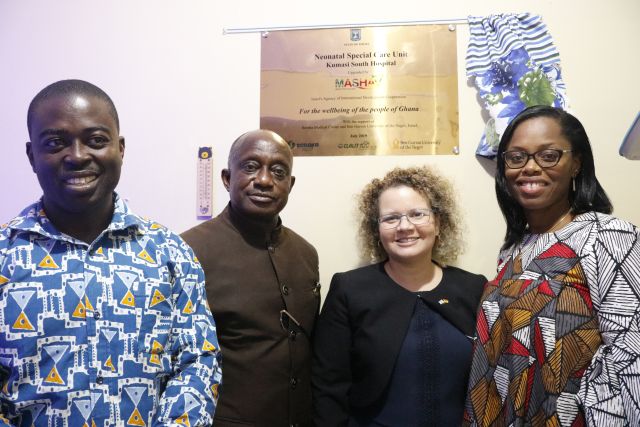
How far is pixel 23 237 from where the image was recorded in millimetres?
993

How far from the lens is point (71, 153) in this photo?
3.25 ft

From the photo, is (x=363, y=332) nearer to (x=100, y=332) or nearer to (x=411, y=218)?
(x=411, y=218)

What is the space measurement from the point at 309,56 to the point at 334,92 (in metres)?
0.19

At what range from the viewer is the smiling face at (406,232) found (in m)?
1.44

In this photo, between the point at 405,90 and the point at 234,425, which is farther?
the point at 405,90

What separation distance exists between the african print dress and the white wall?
2.16 ft

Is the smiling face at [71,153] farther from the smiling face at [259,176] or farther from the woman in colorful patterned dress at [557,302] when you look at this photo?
the woman in colorful patterned dress at [557,302]

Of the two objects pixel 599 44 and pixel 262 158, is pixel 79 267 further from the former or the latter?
pixel 599 44

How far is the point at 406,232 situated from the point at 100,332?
904 millimetres

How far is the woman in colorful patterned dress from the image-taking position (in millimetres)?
996

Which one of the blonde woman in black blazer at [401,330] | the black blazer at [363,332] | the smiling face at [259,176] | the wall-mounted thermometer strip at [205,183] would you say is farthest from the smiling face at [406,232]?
the wall-mounted thermometer strip at [205,183]

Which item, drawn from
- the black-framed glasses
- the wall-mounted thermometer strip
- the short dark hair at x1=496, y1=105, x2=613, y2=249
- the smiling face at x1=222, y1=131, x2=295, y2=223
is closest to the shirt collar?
the smiling face at x1=222, y1=131, x2=295, y2=223

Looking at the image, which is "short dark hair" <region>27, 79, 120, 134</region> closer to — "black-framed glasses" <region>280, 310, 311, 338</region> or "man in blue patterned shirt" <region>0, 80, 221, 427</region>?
"man in blue patterned shirt" <region>0, 80, 221, 427</region>

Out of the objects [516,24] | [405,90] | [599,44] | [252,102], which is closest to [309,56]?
[252,102]
